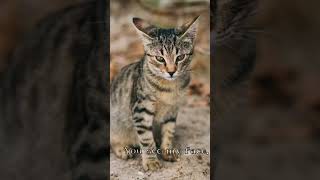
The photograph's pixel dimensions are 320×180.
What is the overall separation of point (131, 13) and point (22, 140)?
1.84 ft

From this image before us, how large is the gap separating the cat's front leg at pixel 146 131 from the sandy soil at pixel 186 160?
24 mm

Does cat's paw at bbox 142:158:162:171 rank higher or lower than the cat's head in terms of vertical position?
lower

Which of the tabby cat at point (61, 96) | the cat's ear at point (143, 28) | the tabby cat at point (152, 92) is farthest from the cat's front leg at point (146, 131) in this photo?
the cat's ear at point (143, 28)

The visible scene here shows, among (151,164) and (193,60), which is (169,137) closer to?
(151,164)

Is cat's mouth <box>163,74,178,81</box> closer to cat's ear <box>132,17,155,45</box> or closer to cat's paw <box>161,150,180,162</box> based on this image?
cat's ear <box>132,17,155,45</box>

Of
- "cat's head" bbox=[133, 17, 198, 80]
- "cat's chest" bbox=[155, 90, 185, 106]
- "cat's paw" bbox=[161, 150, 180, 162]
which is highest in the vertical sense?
"cat's head" bbox=[133, 17, 198, 80]

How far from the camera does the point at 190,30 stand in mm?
1419

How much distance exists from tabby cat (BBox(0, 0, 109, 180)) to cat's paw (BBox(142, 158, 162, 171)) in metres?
0.13

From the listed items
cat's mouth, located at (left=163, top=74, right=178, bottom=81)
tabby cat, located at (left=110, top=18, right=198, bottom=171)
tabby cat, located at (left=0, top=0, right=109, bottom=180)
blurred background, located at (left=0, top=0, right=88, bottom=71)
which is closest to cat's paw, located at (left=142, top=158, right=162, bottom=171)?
tabby cat, located at (left=110, top=18, right=198, bottom=171)

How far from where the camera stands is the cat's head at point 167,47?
142 cm

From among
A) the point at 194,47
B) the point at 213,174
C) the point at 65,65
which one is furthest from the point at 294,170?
the point at 65,65

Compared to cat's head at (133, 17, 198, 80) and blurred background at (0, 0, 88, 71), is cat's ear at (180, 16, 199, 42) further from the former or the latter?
blurred background at (0, 0, 88, 71)

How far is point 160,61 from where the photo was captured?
143 centimetres

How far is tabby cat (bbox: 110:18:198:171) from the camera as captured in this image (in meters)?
1.43
